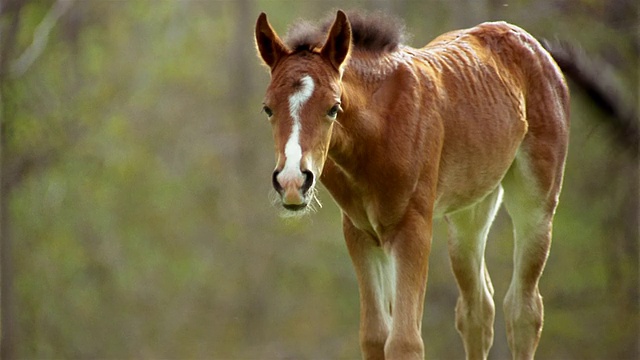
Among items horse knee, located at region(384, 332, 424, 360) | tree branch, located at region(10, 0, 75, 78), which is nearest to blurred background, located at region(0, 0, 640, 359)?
tree branch, located at region(10, 0, 75, 78)

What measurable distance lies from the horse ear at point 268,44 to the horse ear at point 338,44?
205 mm

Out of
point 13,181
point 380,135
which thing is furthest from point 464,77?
point 13,181

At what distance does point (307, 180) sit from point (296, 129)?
0.26 meters

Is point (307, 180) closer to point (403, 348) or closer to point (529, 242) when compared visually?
point (403, 348)

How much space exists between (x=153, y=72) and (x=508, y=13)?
889 cm

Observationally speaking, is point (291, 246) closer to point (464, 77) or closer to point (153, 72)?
point (153, 72)

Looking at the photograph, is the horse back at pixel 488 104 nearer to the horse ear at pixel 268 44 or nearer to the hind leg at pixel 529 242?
the hind leg at pixel 529 242

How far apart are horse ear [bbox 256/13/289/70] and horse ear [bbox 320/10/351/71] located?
0.20m

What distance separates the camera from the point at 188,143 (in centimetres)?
2316

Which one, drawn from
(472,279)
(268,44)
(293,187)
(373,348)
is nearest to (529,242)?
(472,279)

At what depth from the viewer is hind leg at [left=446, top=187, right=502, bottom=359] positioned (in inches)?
285

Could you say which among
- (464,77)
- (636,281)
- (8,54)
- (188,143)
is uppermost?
(464,77)

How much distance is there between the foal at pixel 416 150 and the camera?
543 cm

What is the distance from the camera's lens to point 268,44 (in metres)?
5.64
